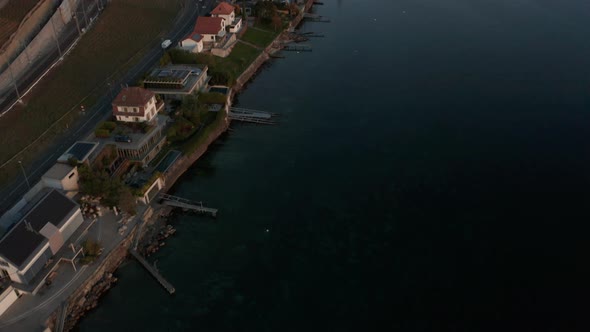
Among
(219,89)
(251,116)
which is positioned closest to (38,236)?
(251,116)

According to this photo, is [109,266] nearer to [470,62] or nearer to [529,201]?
[529,201]

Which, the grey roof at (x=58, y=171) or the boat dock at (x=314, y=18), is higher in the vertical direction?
the grey roof at (x=58, y=171)

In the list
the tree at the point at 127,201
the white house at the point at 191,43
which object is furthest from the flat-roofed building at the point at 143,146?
the white house at the point at 191,43

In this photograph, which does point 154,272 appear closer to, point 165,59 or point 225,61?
point 165,59

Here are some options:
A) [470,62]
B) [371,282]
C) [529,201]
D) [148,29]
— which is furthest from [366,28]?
[371,282]

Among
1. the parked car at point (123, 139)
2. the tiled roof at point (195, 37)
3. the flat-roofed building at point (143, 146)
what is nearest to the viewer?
the flat-roofed building at point (143, 146)

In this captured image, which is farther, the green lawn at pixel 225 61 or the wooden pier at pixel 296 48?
the wooden pier at pixel 296 48

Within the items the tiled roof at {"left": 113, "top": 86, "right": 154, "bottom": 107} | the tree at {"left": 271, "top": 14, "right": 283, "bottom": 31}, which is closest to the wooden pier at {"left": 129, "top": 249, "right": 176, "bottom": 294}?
the tiled roof at {"left": 113, "top": 86, "right": 154, "bottom": 107}

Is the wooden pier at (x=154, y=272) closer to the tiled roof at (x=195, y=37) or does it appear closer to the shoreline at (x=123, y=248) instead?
the shoreline at (x=123, y=248)
